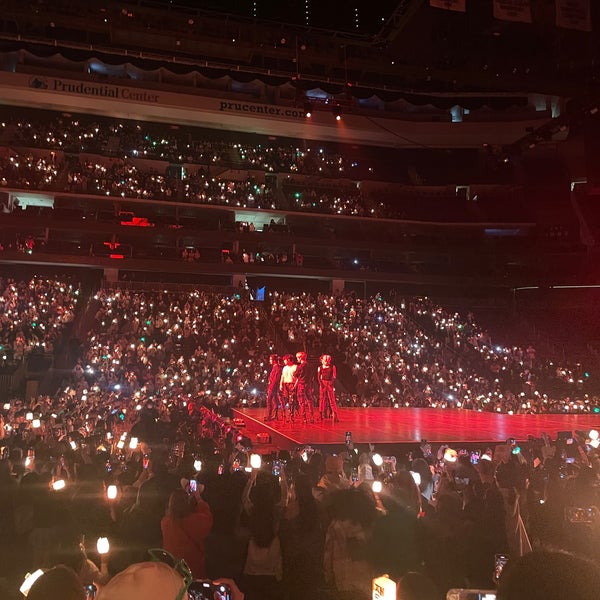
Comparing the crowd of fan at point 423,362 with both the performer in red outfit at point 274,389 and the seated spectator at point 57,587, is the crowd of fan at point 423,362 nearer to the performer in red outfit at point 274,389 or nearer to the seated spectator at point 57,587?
the performer in red outfit at point 274,389

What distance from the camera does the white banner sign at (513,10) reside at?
1452 centimetres

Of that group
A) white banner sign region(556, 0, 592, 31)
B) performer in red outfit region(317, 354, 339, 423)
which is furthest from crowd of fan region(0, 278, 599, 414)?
white banner sign region(556, 0, 592, 31)

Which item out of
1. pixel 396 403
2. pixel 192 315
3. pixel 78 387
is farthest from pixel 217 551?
pixel 192 315

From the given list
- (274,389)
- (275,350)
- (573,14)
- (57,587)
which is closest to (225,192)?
(275,350)

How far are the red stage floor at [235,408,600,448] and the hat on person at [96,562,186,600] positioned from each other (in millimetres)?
10516

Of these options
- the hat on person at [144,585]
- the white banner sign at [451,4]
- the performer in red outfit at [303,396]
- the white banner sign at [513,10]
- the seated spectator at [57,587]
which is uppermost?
the white banner sign at [451,4]

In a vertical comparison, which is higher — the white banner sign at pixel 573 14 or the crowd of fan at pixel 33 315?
the white banner sign at pixel 573 14

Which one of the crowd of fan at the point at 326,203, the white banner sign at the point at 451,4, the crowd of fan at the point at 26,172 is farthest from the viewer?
the crowd of fan at the point at 326,203

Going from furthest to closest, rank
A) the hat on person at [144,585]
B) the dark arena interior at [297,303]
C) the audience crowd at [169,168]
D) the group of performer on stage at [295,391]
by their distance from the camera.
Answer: the audience crowd at [169,168]
the group of performer on stage at [295,391]
the dark arena interior at [297,303]
the hat on person at [144,585]

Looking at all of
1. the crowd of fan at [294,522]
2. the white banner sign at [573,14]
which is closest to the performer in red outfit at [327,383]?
the crowd of fan at [294,522]

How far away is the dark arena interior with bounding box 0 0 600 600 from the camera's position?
5344mm

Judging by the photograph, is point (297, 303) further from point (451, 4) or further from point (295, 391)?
point (451, 4)

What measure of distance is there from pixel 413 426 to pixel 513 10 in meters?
11.2

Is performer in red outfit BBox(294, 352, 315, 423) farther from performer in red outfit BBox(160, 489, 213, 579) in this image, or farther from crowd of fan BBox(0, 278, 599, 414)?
performer in red outfit BBox(160, 489, 213, 579)
